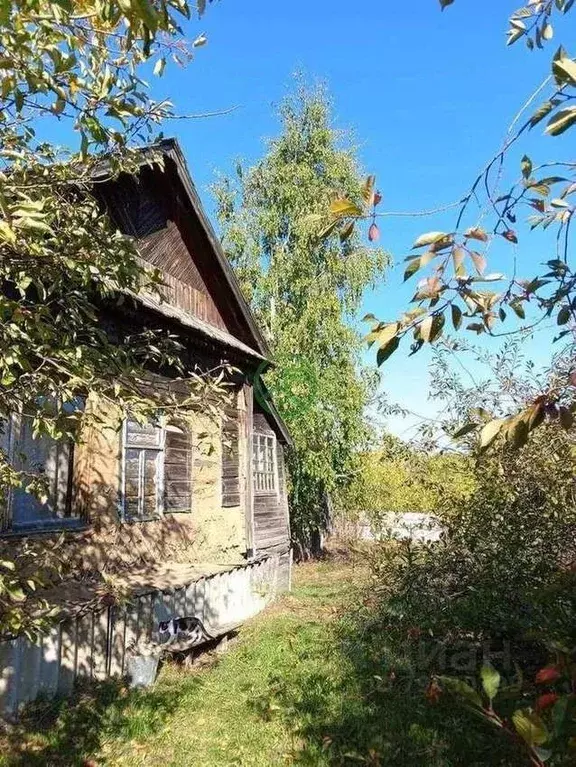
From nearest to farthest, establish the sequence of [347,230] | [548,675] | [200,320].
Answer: [548,675]
[347,230]
[200,320]

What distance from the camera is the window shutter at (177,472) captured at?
927cm

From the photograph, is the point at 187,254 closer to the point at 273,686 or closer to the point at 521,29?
the point at 273,686

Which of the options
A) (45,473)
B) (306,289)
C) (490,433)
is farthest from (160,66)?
(306,289)

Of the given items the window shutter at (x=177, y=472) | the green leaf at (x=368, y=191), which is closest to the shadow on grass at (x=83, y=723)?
the window shutter at (x=177, y=472)

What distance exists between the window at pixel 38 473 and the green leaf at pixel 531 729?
5.92 meters

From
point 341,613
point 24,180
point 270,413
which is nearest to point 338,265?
point 270,413

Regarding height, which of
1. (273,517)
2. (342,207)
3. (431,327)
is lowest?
(273,517)

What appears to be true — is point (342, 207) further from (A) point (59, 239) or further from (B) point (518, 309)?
(A) point (59, 239)

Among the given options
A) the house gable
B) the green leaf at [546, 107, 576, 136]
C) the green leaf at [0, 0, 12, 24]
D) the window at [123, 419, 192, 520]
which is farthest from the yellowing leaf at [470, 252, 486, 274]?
the house gable

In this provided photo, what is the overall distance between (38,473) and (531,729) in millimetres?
6206

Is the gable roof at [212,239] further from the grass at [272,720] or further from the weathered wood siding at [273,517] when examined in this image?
the grass at [272,720]

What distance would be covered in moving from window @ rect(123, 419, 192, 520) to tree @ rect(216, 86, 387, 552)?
289 inches

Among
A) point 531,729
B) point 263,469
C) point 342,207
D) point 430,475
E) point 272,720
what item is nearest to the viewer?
point 531,729

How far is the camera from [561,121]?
56.1 inches
